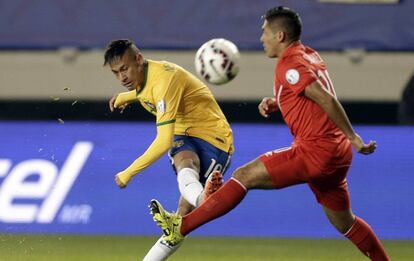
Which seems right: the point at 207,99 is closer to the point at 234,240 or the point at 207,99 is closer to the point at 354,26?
the point at 234,240

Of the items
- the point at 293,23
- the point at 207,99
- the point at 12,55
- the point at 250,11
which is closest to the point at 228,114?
the point at 250,11

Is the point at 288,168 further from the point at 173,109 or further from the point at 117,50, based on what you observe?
the point at 117,50

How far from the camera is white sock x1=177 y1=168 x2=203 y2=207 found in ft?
29.7

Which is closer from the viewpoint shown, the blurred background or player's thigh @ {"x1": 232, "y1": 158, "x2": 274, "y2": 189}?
player's thigh @ {"x1": 232, "y1": 158, "x2": 274, "y2": 189}

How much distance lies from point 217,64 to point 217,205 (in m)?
1.24

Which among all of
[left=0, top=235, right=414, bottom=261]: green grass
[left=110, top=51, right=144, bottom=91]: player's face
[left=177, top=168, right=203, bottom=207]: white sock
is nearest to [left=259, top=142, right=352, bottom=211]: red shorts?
[left=177, top=168, right=203, bottom=207]: white sock

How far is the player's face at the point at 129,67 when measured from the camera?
30.2ft

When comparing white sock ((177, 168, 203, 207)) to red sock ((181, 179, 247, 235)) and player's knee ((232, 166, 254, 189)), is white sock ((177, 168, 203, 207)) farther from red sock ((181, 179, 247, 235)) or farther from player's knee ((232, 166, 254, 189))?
player's knee ((232, 166, 254, 189))

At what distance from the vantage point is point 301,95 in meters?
8.40

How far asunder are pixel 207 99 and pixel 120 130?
2.99 metres

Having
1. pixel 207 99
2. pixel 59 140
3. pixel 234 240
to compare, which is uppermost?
pixel 207 99

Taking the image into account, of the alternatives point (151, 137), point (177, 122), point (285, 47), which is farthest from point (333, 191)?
point (151, 137)

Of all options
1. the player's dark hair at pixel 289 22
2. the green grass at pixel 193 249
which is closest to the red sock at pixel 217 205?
the player's dark hair at pixel 289 22

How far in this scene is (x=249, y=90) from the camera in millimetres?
15812
